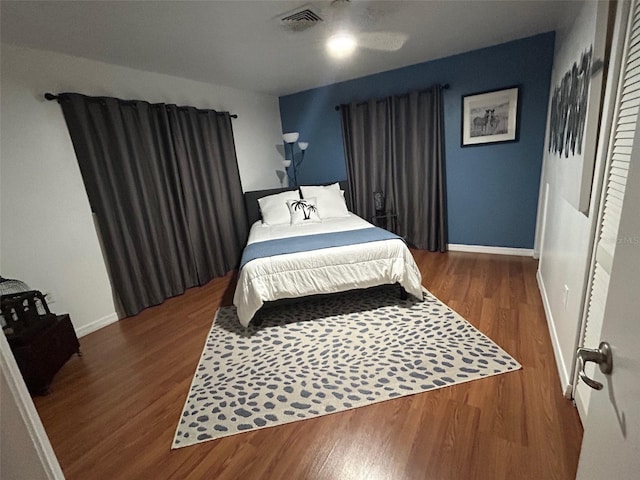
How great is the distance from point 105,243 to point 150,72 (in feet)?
5.71

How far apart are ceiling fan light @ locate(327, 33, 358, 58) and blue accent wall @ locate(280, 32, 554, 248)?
3.44 ft

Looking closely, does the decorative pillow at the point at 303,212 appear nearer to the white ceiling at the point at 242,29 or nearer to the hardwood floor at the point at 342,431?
the white ceiling at the point at 242,29

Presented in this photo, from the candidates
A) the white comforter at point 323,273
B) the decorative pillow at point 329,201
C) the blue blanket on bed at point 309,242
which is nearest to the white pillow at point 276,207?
the decorative pillow at point 329,201

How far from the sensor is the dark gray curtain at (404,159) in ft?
12.4

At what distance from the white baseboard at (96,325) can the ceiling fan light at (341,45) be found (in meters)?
3.12

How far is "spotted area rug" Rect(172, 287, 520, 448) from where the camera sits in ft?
5.63

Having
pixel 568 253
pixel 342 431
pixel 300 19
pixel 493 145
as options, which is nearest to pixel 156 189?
pixel 300 19

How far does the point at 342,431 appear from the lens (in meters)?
1.55

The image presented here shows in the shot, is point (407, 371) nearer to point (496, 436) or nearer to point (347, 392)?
point (347, 392)

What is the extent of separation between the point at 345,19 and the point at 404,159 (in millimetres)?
1992

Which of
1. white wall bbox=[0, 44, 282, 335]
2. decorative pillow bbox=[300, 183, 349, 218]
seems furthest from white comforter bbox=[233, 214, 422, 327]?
white wall bbox=[0, 44, 282, 335]

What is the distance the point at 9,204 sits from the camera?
2252 mm

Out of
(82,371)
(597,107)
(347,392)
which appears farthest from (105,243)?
(597,107)

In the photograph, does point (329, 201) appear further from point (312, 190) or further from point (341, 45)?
point (341, 45)
